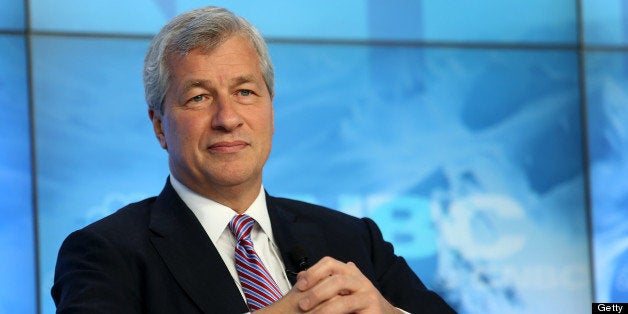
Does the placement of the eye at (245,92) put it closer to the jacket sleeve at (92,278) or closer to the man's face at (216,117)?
the man's face at (216,117)

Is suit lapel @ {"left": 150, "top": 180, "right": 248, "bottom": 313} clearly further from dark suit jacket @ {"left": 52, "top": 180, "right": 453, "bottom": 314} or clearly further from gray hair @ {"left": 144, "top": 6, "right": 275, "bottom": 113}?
gray hair @ {"left": 144, "top": 6, "right": 275, "bottom": 113}

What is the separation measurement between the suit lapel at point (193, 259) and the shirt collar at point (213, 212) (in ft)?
0.07

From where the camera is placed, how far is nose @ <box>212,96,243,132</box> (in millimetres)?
2414

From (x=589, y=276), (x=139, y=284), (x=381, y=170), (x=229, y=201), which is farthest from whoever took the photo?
(x=589, y=276)

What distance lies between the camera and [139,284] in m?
2.28

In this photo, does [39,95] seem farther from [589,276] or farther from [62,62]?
[589,276]

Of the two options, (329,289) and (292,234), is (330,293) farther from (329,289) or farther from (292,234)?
(292,234)

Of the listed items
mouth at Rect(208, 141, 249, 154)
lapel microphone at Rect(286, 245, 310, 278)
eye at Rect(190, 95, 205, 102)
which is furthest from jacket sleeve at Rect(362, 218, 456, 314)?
eye at Rect(190, 95, 205, 102)

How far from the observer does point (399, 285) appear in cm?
260

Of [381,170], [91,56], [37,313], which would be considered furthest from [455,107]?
[37,313]

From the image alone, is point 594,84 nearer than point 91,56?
No

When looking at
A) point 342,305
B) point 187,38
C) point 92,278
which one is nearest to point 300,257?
point 342,305

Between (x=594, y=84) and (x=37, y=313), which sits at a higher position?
(x=594, y=84)

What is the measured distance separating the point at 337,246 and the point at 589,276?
3.36 metres
